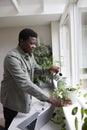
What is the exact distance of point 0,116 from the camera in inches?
189

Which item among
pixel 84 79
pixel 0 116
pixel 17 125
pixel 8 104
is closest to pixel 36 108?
pixel 8 104

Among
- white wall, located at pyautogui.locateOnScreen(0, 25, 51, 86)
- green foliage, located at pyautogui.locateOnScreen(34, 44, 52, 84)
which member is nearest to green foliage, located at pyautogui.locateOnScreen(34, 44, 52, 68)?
green foliage, located at pyautogui.locateOnScreen(34, 44, 52, 84)

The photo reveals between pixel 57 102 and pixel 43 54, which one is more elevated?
pixel 43 54

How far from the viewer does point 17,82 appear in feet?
5.97

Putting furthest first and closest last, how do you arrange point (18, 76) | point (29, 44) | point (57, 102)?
1. point (29, 44)
2. point (18, 76)
3. point (57, 102)

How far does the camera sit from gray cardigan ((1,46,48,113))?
178cm

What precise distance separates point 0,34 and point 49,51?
127cm

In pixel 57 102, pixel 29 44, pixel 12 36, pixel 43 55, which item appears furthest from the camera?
pixel 12 36

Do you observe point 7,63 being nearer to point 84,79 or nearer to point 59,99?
point 59,99

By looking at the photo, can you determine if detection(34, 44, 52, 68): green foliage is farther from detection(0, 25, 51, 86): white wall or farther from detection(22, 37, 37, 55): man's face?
detection(22, 37, 37, 55): man's face

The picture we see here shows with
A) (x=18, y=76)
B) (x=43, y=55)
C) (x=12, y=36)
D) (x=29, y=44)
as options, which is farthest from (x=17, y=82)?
(x=12, y=36)

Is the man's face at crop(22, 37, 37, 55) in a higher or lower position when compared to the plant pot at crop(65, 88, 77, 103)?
higher

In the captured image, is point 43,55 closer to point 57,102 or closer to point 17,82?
point 17,82

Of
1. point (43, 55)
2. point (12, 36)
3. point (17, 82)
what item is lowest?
point (17, 82)
